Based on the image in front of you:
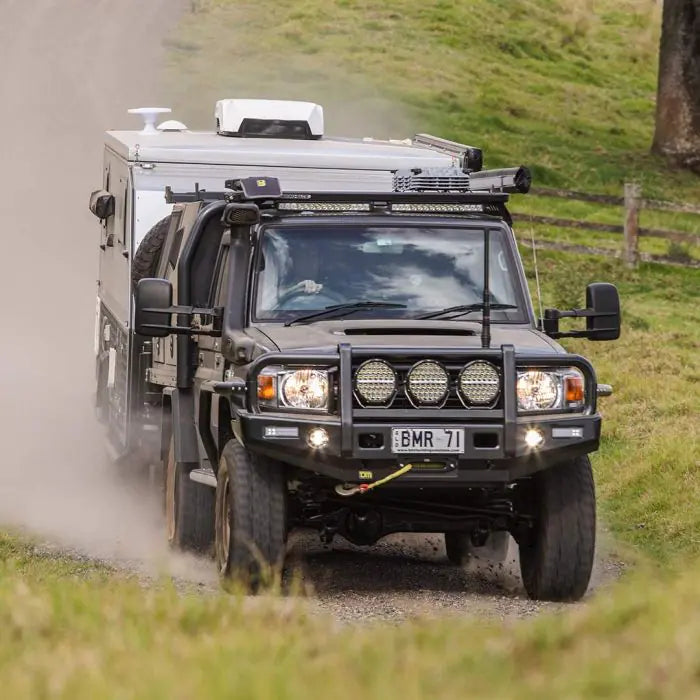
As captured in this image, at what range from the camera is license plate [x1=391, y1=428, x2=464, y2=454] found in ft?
30.7

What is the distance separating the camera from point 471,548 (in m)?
11.8

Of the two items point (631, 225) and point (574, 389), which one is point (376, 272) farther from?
point (631, 225)

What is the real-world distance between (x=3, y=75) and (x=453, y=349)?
28314 millimetres

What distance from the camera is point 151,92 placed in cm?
3603

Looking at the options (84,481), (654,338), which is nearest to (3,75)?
(654,338)

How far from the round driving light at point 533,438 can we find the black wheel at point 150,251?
4660mm

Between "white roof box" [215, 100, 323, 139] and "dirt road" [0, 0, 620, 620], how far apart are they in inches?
122

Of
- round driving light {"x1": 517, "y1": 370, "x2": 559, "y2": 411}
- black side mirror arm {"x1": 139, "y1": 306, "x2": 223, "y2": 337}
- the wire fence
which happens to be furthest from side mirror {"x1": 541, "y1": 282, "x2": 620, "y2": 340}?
the wire fence

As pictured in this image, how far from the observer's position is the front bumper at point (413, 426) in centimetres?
932

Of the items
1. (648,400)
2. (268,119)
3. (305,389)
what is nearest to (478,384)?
(305,389)

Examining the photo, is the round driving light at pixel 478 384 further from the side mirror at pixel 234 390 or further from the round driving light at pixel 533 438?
the side mirror at pixel 234 390

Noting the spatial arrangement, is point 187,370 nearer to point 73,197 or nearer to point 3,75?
point 73,197

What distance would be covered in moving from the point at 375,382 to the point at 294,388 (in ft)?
1.36

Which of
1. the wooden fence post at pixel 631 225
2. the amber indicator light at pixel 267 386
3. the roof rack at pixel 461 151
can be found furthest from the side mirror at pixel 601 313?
the wooden fence post at pixel 631 225
